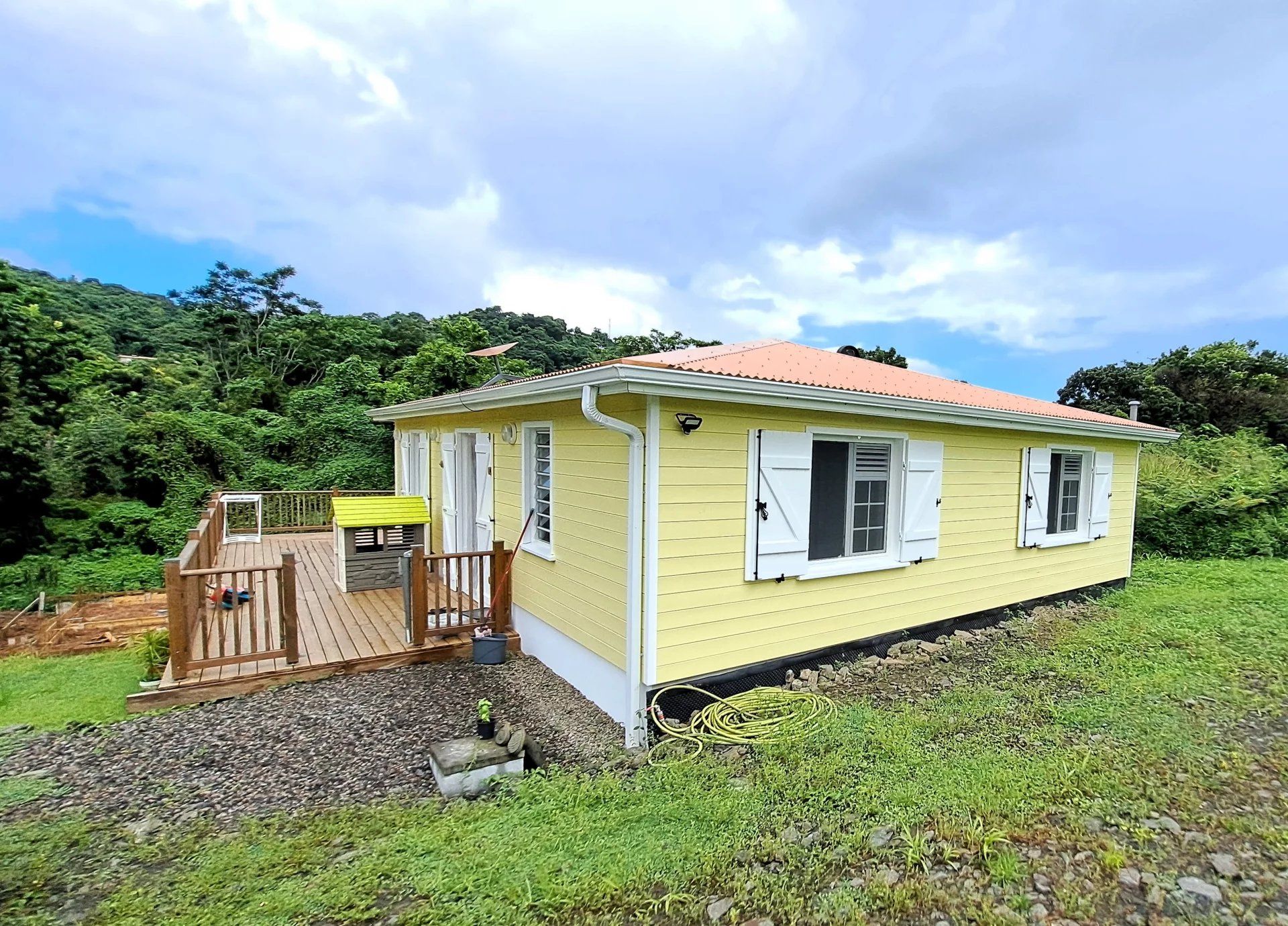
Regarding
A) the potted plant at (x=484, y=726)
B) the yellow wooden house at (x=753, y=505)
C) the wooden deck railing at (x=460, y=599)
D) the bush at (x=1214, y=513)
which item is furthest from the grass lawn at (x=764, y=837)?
the bush at (x=1214, y=513)

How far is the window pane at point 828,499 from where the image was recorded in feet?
16.1

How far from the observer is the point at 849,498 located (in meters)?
5.08

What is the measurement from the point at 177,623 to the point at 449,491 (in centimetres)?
362

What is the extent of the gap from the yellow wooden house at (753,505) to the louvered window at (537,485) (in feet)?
0.07

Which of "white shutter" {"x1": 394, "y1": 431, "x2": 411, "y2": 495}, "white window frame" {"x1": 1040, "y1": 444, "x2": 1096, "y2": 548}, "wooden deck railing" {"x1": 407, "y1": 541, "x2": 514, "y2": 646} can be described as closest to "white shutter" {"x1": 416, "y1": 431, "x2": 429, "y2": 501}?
"white shutter" {"x1": 394, "y1": 431, "x2": 411, "y2": 495}

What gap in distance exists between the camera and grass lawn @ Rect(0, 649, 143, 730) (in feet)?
13.7

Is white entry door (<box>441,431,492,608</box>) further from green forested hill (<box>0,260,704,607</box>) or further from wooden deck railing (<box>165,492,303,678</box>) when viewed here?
green forested hill (<box>0,260,704,607</box>)

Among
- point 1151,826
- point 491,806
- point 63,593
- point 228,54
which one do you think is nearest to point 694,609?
point 491,806

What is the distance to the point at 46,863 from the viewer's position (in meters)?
2.59

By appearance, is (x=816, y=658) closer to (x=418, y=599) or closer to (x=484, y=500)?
(x=418, y=599)

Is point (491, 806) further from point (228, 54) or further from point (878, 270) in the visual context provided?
point (878, 270)

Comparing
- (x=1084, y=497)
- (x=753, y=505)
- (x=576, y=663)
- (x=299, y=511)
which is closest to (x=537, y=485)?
(x=576, y=663)

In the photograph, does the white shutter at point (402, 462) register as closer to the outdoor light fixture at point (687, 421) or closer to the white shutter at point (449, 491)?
the white shutter at point (449, 491)

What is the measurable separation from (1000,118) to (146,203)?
23.6m
